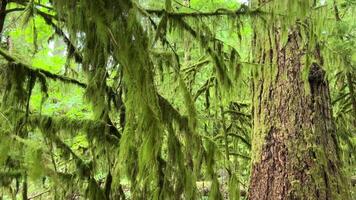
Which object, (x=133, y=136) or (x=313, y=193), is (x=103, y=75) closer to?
(x=133, y=136)

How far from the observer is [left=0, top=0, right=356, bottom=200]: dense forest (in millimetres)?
1974

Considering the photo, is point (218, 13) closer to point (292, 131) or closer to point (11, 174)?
point (292, 131)

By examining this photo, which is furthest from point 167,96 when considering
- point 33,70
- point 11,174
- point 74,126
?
point 11,174

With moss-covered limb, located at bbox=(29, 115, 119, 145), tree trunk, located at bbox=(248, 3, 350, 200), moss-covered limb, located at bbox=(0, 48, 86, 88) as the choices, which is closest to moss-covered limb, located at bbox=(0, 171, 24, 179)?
moss-covered limb, located at bbox=(29, 115, 119, 145)

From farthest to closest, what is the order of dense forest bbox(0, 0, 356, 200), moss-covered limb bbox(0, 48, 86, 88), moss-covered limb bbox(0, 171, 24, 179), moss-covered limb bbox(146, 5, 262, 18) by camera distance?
moss-covered limb bbox(0, 171, 24, 179) < moss-covered limb bbox(0, 48, 86, 88) < moss-covered limb bbox(146, 5, 262, 18) < dense forest bbox(0, 0, 356, 200)

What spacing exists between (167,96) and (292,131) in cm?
142

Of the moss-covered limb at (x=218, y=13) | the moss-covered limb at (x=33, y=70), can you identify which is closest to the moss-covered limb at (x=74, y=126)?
the moss-covered limb at (x=33, y=70)

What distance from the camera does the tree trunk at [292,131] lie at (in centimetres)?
361

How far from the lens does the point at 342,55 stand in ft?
12.1

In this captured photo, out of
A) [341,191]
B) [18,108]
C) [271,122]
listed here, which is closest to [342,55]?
[271,122]

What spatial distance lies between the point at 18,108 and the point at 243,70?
1475 mm

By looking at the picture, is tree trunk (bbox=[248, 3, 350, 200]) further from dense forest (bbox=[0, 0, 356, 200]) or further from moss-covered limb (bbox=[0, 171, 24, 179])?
moss-covered limb (bbox=[0, 171, 24, 179])

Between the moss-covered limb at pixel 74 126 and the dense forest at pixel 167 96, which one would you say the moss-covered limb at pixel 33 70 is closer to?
the dense forest at pixel 167 96

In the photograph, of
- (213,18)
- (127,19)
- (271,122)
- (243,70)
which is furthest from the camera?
(271,122)
